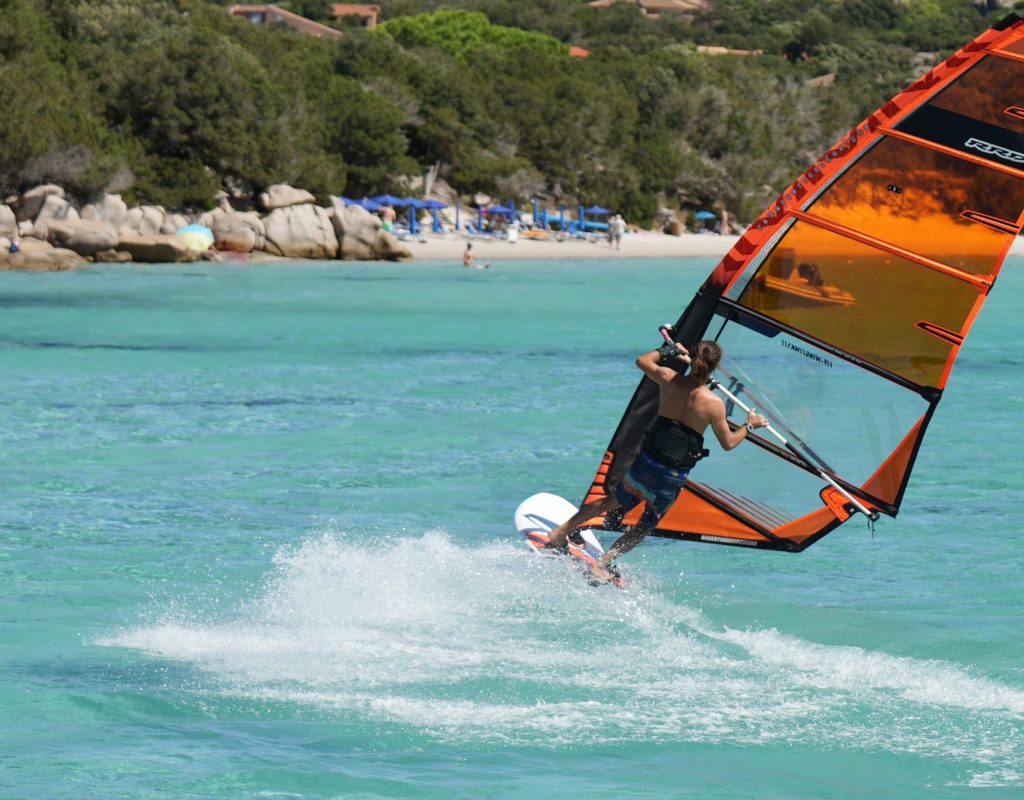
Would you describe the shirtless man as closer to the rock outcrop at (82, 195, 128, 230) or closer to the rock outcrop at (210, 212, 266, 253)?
the rock outcrop at (82, 195, 128, 230)

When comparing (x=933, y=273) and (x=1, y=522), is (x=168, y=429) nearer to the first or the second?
(x=1, y=522)

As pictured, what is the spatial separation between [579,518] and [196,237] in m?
33.0

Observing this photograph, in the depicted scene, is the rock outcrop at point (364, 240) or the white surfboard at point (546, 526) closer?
the white surfboard at point (546, 526)

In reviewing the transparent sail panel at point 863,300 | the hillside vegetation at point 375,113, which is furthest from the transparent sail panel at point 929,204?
the hillside vegetation at point 375,113

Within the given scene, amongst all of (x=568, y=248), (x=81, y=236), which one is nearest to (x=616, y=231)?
(x=568, y=248)

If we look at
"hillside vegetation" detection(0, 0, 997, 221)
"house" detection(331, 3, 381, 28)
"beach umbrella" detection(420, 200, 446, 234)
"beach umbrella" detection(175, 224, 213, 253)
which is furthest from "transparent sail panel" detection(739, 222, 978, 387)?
"house" detection(331, 3, 381, 28)

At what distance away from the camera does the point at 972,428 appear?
15.5m

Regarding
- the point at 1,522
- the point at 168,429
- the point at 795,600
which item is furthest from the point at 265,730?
the point at 168,429

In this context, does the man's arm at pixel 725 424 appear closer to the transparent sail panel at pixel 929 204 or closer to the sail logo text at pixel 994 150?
the transparent sail panel at pixel 929 204

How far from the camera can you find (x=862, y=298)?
7.55 m

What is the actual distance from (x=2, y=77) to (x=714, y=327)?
118ft

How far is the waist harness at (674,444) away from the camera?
7.29 m

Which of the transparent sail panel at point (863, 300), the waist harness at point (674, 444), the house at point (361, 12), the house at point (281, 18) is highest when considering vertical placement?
the transparent sail panel at point (863, 300)

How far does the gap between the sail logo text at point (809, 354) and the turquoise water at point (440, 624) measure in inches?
29.0
